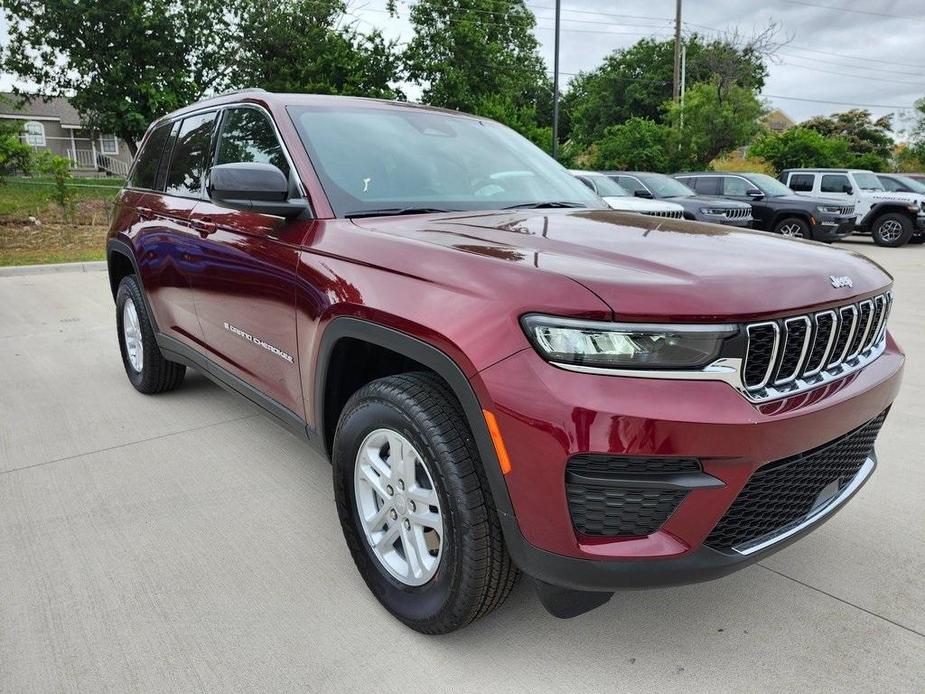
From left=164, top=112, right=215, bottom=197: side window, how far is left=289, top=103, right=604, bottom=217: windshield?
0.92 meters

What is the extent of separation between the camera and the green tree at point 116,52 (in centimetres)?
2636

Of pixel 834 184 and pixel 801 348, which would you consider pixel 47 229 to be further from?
pixel 834 184

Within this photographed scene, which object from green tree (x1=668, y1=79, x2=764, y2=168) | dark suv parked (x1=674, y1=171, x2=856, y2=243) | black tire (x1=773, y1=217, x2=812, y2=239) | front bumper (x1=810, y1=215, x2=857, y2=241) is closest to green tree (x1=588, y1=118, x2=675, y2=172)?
green tree (x1=668, y1=79, x2=764, y2=168)

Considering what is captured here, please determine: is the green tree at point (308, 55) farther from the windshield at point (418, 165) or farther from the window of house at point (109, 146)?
the windshield at point (418, 165)

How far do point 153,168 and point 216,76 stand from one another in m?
29.1

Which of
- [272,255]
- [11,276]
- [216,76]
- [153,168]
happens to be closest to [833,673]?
[272,255]

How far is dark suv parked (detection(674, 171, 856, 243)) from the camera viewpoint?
1475 centimetres

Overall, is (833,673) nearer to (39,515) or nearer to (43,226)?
(39,515)

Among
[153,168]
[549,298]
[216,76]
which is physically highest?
[216,76]

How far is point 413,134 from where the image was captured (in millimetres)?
3154

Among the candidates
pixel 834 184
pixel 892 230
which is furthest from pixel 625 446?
pixel 834 184

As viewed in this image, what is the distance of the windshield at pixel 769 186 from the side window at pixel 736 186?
10.6 inches

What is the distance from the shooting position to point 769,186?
635 inches

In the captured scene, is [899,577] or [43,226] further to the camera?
[43,226]
